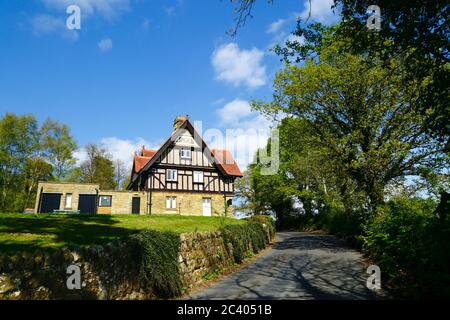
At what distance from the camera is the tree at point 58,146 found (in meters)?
46.3

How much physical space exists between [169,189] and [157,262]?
26899 millimetres

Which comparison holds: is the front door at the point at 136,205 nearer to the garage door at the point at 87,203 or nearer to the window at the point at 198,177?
the garage door at the point at 87,203

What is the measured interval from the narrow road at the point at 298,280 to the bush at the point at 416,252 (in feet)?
3.68

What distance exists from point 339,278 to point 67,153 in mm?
45534

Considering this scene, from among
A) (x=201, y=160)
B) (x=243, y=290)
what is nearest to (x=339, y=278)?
(x=243, y=290)

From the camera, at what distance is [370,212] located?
19500mm

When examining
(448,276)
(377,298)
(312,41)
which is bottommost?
(377,298)

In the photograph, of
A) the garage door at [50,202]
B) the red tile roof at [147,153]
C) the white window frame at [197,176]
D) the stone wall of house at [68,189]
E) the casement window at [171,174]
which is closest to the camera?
the garage door at [50,202]

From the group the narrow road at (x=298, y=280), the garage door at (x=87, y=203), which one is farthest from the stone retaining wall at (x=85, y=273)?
the garage door at (x=87, y=203)

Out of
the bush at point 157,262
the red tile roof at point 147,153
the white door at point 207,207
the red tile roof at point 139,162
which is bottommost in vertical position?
the bush at point 157,262

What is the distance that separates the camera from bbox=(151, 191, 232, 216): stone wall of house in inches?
1375

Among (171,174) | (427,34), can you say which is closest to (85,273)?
(427,34)

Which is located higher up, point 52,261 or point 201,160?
point 201,160
